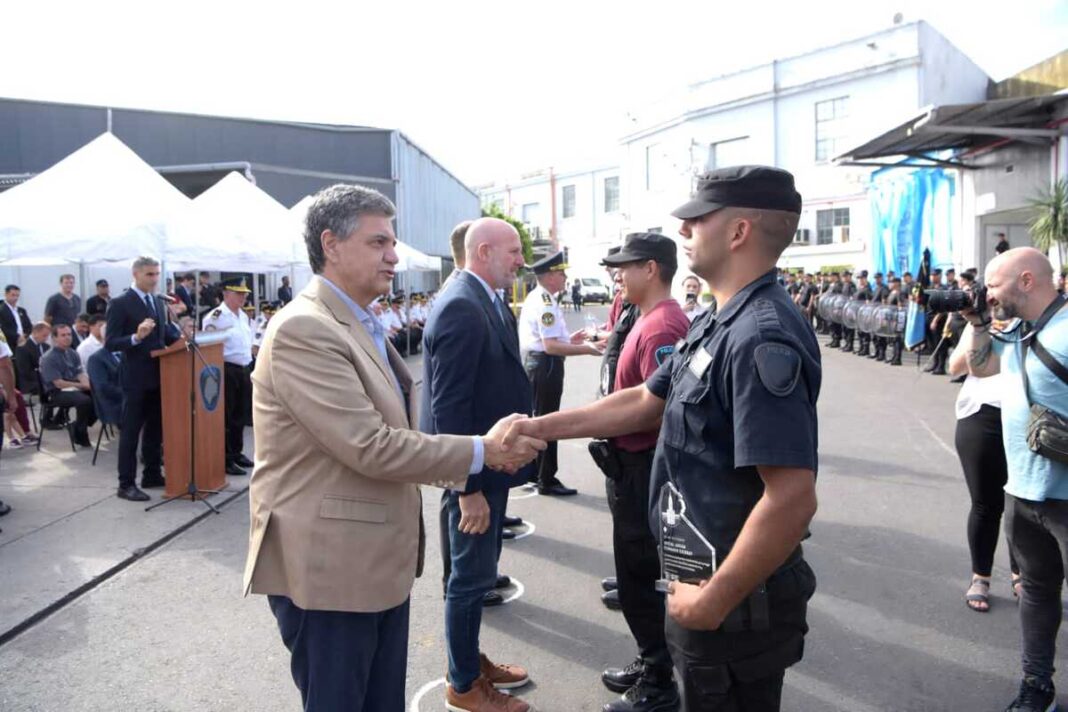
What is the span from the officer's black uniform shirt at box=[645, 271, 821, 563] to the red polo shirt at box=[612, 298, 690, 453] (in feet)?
4.18

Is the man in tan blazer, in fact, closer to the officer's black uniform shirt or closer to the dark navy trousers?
the dark navy trousers

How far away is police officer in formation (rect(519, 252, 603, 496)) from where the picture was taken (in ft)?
21.8

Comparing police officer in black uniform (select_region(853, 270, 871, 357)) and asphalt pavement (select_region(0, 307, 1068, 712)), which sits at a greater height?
police officer in black uniform (select_region(853, 270, 871, 357))

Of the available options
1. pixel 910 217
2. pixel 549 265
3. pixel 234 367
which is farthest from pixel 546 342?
pixel 910 217

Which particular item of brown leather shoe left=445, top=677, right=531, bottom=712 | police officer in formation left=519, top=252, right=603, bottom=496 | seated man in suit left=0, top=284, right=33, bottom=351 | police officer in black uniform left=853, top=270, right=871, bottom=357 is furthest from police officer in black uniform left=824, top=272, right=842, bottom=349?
brown leather shoe left=445, top=677, right=531, bottom=712

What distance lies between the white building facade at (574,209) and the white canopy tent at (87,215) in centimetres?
4050

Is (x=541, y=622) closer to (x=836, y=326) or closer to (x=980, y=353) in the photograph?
(x=980, y=353)

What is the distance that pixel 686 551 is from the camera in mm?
2020

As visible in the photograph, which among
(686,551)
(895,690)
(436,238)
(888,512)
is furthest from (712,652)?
(436,238)

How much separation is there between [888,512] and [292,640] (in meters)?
5.26

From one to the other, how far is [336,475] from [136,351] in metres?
5.46

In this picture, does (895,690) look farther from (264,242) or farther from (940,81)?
(940,81)

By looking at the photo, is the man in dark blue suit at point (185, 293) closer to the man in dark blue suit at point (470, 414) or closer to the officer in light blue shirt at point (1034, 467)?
the man in dark blue suit at point (470, 414)

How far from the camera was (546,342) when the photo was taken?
6484mm
